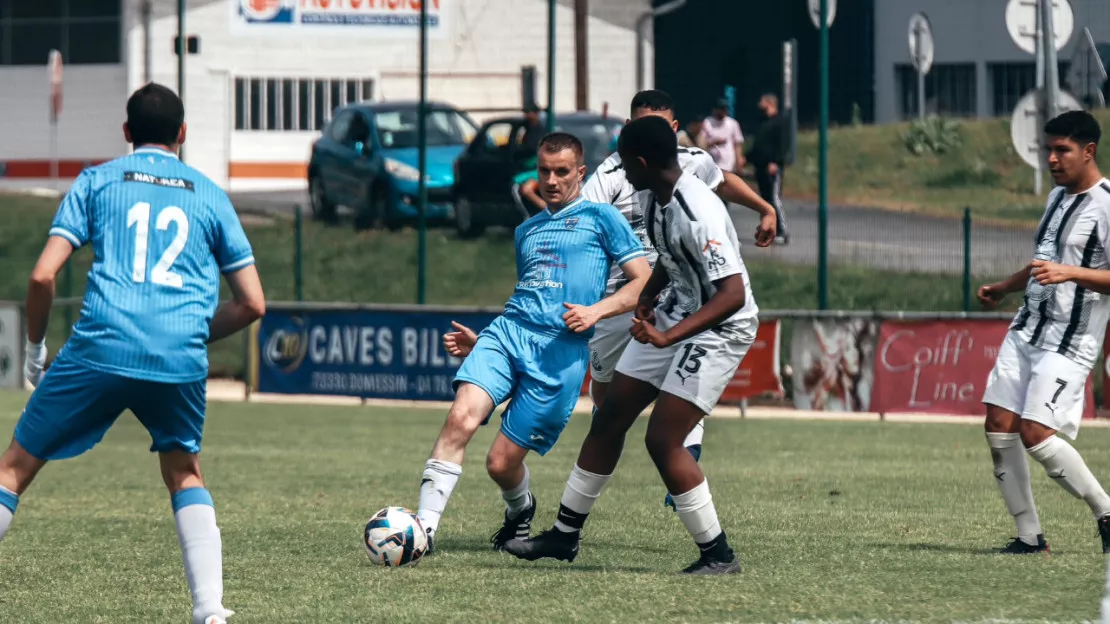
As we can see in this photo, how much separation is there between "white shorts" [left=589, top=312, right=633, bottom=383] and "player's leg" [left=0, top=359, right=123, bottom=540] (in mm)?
3514

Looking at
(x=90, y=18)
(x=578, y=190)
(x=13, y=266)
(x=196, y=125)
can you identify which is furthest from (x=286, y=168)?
(x=578, y=190)

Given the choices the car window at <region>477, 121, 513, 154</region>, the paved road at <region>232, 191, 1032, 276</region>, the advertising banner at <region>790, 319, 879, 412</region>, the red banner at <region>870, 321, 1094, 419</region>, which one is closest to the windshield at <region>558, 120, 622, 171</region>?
the car window at <region>477, 121, 513, 154</region>

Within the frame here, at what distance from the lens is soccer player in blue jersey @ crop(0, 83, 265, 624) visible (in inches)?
238

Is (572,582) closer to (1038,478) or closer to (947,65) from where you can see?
(1038,478)

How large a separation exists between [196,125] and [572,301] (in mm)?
34615

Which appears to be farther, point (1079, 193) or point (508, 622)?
point (1079, 193)

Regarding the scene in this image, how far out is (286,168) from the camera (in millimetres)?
42594

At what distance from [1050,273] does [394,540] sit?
2.93 meters

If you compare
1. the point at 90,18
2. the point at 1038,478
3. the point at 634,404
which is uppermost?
the point at 90,18

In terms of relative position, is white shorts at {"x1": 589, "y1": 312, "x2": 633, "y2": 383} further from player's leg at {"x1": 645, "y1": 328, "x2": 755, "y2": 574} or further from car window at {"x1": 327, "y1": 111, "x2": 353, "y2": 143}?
car window at {"x1": 327, "y1": 111, "x2": 353, "y2": 143}

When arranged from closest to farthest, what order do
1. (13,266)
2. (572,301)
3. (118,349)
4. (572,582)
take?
(118,349), (572,582), (572,301), (13,266)

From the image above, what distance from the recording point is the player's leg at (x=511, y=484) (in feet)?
26.8

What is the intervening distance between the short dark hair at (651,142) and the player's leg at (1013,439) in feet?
6.44

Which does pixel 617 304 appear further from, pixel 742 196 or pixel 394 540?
pixel 742 196
